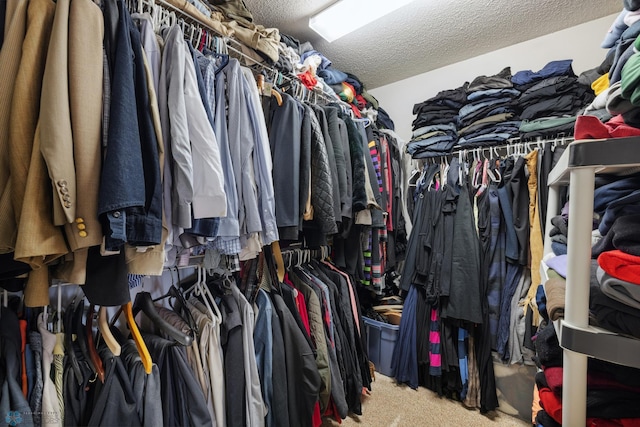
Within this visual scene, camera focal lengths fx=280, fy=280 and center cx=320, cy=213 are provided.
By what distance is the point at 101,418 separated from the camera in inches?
33.1

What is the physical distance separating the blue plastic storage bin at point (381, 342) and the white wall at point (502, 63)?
1.64 meters

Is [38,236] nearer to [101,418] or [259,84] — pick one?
[101,418]

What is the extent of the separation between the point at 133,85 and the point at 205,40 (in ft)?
2.15

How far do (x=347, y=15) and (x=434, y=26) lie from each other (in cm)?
59

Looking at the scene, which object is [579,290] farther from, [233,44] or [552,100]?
[552,100]

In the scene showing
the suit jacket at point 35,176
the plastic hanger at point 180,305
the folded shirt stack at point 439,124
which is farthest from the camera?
the folded shirt stack at point 439,124

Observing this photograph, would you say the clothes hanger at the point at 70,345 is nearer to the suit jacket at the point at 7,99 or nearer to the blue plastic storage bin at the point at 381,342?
the suit jacket at the point at 7,99

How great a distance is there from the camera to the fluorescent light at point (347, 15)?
159 cm

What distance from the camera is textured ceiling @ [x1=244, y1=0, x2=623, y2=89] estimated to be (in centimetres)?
165

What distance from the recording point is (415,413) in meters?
1.68

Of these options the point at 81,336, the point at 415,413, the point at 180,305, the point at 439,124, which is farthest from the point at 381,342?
the point at 81,336

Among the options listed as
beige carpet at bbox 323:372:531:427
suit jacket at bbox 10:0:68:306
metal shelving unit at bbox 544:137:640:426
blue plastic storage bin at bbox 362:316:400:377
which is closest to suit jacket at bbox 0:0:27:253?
suit jacket at bbox 10:0:68:306

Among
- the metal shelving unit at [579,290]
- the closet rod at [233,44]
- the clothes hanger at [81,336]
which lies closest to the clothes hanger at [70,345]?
the clothes hanger at [81,336]

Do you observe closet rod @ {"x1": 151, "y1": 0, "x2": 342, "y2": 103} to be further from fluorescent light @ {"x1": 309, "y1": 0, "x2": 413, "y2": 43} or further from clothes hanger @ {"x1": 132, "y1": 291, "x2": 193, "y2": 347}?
clothes hanger @ {"x1": 132, "y1": 291, "x2": 193, "y2": 347}
